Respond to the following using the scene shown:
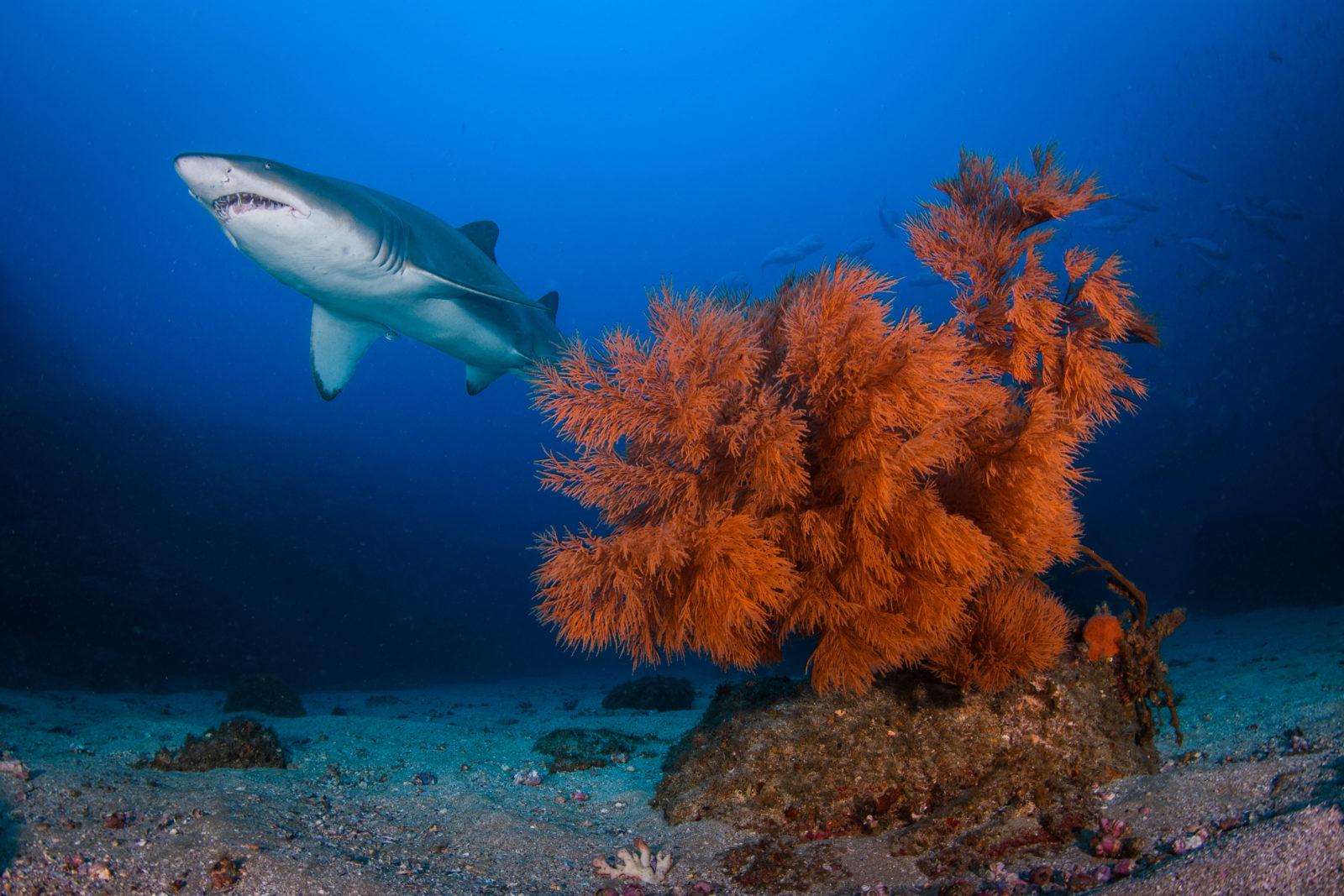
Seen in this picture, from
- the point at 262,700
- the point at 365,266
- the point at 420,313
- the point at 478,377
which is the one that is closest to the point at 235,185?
the point at 365,266

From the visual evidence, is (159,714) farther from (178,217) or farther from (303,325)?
(303,325)

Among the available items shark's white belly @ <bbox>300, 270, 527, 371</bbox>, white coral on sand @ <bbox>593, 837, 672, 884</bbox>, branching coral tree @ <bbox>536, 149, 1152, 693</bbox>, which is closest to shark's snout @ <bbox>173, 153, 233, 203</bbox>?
shark's white belly @ <bbox>300, 270, 527, 371</bbox>

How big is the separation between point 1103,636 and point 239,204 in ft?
23.0

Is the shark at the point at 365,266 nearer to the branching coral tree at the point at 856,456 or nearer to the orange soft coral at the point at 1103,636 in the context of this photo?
the branching coral tree at the point at 856,456

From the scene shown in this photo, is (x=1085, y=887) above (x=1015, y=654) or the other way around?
the other way around

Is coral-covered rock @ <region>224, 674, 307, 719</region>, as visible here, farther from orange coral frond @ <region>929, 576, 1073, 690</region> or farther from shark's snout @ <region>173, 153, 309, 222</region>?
orange coral frond @ <region>929, 576, 1073, 690</region>

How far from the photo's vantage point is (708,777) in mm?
3838

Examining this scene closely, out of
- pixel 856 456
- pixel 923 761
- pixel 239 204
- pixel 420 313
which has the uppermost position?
pixel 239 204

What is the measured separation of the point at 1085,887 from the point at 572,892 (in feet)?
7.05

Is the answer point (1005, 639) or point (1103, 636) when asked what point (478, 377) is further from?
point (1103, 636)

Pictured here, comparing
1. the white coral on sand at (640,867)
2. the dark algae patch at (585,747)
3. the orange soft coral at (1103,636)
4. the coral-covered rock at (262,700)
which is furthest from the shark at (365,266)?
the coral-covered rock at (262,700)

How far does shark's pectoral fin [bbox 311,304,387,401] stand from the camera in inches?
335

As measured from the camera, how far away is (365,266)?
650 cm

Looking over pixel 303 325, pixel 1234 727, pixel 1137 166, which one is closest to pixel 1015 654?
pixel 1234 727
